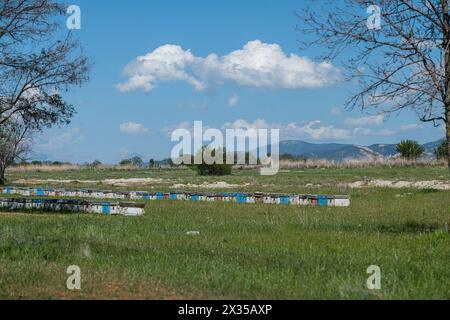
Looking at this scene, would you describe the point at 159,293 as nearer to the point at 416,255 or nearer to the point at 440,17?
the point at 416,255

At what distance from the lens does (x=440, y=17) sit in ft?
48.0

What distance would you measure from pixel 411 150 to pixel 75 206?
7362cm

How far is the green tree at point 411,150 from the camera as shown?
293ft

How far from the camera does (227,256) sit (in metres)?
11.3

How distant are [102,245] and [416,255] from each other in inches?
231

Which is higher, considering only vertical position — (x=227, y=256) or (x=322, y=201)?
(x=322, y=201)

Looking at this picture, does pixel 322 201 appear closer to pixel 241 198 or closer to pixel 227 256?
pixel 241 198

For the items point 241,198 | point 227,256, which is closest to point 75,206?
point 241,198

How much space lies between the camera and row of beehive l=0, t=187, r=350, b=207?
82.7 ft

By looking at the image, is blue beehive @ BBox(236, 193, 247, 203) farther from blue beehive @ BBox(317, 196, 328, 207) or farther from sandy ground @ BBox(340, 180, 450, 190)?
sandy ground @ BBox(340, 180, 450, 190)

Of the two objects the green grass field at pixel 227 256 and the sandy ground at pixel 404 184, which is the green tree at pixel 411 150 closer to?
the sandy ground at pixel 404 184

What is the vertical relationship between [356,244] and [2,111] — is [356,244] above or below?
below

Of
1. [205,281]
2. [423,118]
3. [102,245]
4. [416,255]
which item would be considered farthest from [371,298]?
[423,118]
